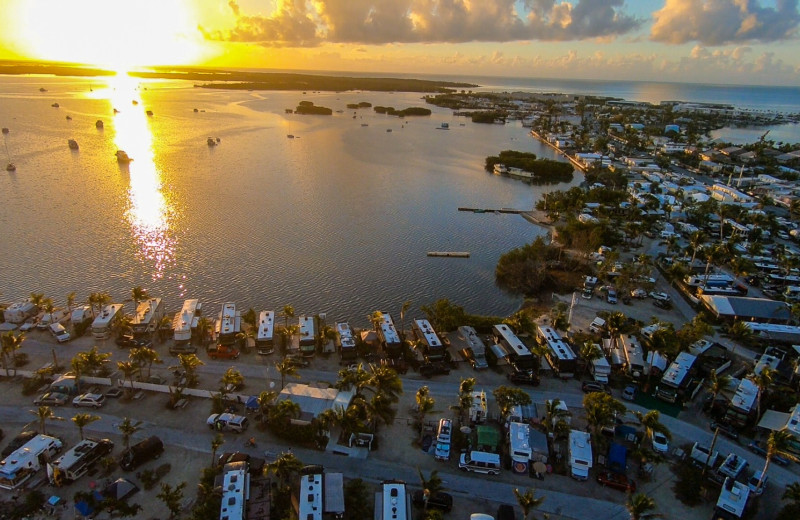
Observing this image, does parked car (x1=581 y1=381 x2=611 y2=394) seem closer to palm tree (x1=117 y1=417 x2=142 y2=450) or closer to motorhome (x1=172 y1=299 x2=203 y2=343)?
palm tree (x1=117 y1=417 x2=142 y2=450)

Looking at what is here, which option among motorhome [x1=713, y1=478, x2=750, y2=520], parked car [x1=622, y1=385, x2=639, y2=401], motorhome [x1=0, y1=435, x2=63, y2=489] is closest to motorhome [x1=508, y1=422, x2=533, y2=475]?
motorhome [x1=713, y1=478, x2=750, y2=520]

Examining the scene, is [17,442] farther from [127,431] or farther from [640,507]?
[640,507]

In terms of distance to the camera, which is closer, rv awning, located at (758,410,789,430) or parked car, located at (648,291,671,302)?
rv awning, located at (758,410,789,430)

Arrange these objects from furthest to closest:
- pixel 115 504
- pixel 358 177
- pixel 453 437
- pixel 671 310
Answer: pixel 358 177 → pixel 671 310 → pixel 453 437 → pixel 115 504

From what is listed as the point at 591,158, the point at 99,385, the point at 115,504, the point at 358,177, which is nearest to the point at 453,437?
the point at 115,504

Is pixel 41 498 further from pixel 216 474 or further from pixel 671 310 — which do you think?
pixel 671 310

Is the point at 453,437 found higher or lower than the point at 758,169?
lower
